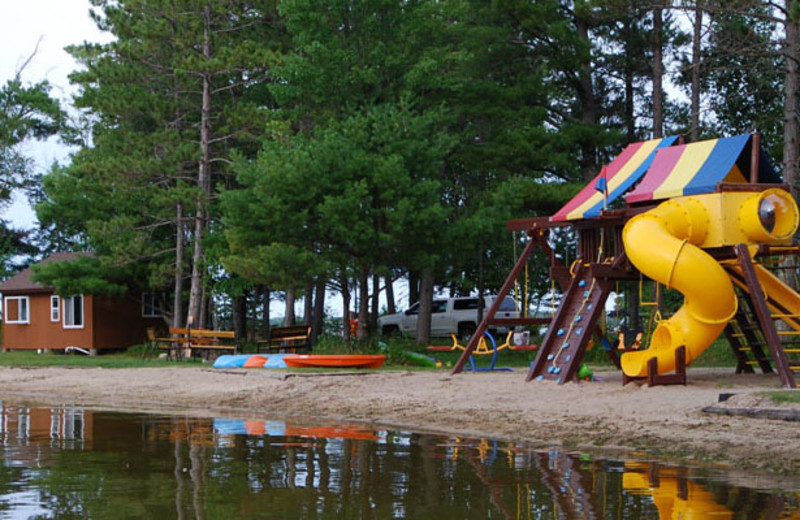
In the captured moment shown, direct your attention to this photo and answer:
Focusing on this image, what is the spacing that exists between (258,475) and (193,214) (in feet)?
84.5

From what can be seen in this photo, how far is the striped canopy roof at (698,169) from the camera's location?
58.4 ft

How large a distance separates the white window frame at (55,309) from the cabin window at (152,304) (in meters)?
3.19

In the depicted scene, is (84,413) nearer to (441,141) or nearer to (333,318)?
(441,141)

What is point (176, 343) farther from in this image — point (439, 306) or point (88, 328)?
point (439, 306)

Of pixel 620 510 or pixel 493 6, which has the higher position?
pixel 493 6

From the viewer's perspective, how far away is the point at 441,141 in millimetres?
29828

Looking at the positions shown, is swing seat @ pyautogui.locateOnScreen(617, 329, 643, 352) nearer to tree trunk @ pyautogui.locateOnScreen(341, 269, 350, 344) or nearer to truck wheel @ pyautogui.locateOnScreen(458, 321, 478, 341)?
tree trunk @ pyautogui.locateOnScreen(341, 269, 350, 344)

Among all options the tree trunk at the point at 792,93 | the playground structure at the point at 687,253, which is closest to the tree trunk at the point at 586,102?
the tree trunk at the point at 792,93

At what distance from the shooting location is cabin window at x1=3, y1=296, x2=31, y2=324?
137ft

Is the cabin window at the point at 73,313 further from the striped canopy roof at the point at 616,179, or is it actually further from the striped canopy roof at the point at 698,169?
the striped canopy roof at the point at 698,169

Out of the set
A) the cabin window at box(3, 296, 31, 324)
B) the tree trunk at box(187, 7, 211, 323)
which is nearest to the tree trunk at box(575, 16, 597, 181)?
the tree trunk at box(187, 7, 211, 323)

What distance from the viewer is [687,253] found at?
16484mm

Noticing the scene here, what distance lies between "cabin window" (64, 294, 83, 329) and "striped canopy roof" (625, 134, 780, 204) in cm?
2678

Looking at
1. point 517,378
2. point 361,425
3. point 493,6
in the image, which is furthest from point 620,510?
point 493,6
